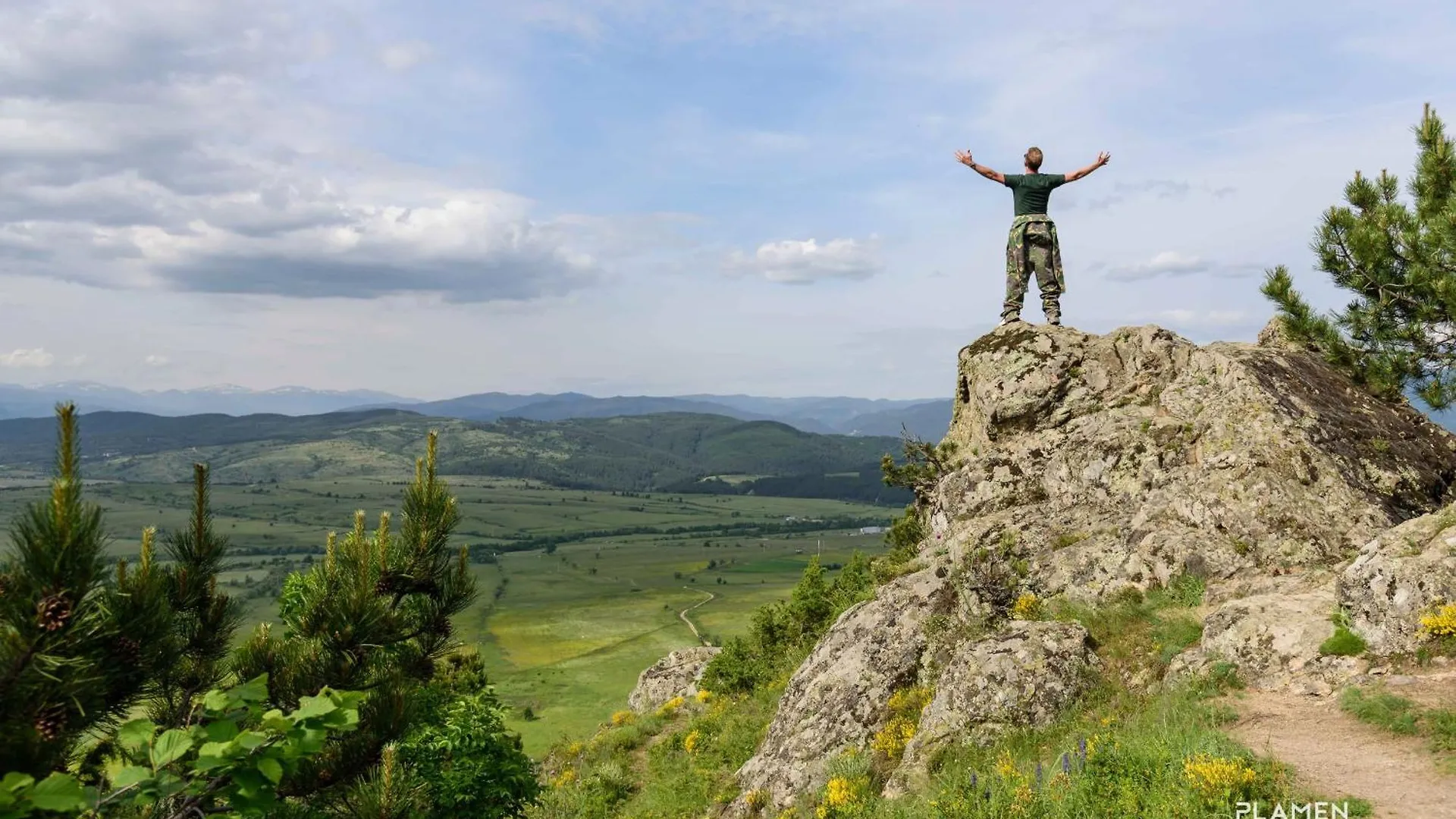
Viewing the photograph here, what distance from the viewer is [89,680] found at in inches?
232

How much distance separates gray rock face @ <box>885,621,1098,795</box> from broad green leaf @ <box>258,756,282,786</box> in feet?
37.1

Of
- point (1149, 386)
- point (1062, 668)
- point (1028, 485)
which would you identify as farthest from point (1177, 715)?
point (1149, 386)

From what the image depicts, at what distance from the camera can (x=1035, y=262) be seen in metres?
23.9

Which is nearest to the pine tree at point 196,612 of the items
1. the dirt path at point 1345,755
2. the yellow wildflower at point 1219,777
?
the yellow wildflower at point 1219,777

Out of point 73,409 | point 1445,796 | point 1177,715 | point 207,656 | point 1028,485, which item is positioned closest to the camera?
point 73,409

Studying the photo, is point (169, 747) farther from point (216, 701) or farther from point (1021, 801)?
point (1021, 801)

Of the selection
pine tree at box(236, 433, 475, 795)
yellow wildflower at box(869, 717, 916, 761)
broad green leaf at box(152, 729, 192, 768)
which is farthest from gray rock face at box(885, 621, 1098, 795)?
broad green leaf at box(152, 729, 192, 768)

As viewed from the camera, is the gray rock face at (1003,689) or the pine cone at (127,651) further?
the gray rock face at (1003,689)

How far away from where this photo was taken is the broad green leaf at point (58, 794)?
417cm

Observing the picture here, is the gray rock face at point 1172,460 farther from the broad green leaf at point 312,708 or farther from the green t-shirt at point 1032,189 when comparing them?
the broad green leaf at point 312,708

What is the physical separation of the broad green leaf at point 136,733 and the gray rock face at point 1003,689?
11779 mm

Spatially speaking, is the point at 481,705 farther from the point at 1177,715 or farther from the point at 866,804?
the point at 1177,715

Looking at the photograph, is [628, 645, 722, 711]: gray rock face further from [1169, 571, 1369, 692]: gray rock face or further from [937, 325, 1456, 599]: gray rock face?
[1169, 571, 1369, 692]: gray rock face

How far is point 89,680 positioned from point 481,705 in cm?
1272
